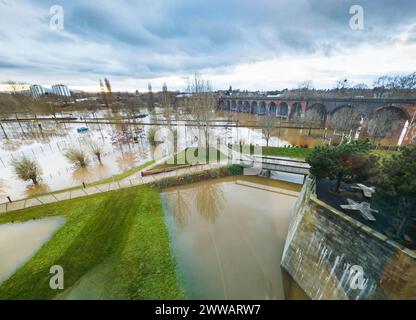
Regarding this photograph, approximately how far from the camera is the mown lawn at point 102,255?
7059 millimetres

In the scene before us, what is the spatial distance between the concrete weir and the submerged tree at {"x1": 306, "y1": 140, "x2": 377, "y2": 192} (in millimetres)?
1234

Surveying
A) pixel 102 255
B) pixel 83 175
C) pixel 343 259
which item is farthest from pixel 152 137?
pixel 343 259

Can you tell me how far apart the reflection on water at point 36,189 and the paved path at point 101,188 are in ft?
4.67

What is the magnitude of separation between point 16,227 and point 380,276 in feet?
56.6

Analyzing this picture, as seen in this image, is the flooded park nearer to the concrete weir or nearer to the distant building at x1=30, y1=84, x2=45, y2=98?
the concrete weir

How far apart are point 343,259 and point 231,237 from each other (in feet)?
17.2

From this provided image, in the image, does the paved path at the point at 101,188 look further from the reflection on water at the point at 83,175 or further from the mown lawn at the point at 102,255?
the reflection on water at the point at 83,175

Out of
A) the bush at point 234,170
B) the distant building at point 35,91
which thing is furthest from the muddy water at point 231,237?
the distant building at point 35,91

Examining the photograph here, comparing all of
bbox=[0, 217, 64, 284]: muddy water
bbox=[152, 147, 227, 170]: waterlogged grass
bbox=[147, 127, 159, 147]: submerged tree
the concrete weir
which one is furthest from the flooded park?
the concrete weir

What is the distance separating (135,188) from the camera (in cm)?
1424

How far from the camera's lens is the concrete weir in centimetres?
486

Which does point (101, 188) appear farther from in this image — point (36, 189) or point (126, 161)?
point (126, 161)

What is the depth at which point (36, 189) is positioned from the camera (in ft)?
48.6
